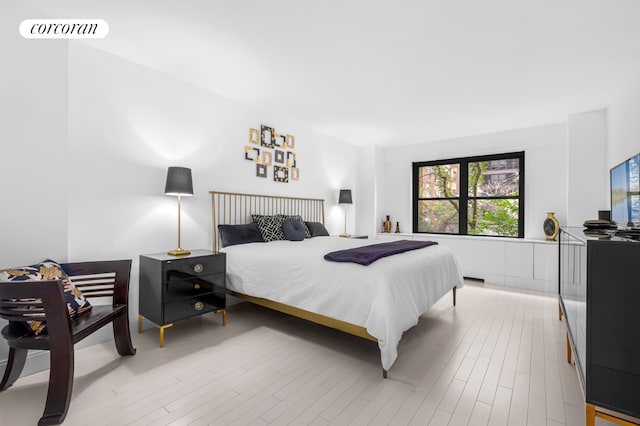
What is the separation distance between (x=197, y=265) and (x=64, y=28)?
Result: 2125mm

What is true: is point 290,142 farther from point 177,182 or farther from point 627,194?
point 627,194

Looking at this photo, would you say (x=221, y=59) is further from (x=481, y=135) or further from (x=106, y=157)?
(x=481, y=135)

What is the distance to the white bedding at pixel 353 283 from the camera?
204 centimetres

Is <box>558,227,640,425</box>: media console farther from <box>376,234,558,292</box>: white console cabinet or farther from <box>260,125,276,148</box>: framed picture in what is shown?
<box>260,125,276,148</box>: framed picture

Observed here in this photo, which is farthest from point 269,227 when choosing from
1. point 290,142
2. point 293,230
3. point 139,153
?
point 139,153

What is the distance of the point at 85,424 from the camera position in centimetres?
156

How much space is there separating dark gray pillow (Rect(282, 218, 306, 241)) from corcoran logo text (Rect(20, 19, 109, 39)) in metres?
2.48

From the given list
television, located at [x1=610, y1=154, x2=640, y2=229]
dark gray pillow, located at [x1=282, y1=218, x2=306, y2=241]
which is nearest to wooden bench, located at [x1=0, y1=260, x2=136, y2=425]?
dark gray pillow, located at [x1=282, y1=218, x2=306, y2=241]

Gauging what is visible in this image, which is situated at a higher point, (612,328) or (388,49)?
(388,49)

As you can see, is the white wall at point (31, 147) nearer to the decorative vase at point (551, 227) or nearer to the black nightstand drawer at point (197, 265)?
the black nightstand drawer at point (197, 265)

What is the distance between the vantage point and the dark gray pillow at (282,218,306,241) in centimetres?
370

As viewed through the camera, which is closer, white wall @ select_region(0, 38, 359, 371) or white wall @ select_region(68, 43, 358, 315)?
white wall @ select_region(0, 38, 359, 371)

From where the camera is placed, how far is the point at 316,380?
2014 millimetres

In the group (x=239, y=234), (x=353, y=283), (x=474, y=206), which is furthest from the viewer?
(x=474, y=206)
